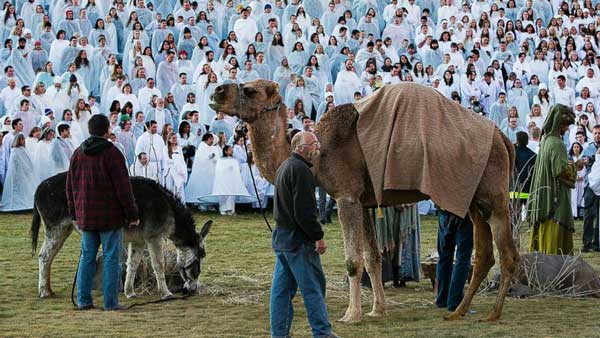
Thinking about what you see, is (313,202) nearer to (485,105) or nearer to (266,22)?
(485,105)

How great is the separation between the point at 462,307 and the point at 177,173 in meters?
12.8

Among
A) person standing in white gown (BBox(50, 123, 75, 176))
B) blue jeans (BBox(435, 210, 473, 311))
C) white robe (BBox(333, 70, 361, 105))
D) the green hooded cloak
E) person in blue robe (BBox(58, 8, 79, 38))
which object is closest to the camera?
blue jeans (BBox(435, 210, 473, 311))

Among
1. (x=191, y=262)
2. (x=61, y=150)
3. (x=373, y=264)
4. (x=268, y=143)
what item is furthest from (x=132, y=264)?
(x=61, y=150)

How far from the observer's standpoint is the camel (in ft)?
36.6

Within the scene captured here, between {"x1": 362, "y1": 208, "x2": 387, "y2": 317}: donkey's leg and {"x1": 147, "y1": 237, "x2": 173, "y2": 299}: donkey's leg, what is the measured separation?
252 cm

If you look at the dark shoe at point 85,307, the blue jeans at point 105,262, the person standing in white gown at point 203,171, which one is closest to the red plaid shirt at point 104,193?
the blue jeans at point 105,262

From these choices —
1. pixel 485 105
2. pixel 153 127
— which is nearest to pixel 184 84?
pixel 153 127

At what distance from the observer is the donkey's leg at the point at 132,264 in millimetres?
13086

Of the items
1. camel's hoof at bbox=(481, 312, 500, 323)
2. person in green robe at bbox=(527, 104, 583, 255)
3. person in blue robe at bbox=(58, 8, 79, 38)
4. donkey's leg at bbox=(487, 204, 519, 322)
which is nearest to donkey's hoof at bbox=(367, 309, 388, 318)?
camel's hoof at bbox=(481, 312, 500, 323)

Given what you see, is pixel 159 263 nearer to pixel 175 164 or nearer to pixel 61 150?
pixel 175 164

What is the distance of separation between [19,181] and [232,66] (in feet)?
23.6

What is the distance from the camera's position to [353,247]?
11180 mm

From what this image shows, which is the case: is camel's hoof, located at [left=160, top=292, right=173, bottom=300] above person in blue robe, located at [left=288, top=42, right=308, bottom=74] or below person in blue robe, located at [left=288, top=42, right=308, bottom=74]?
below

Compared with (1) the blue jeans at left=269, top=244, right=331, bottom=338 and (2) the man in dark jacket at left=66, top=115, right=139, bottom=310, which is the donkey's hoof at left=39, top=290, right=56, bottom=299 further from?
(1) the blue jeans at left=269, top=244, right=331, bottom=338
